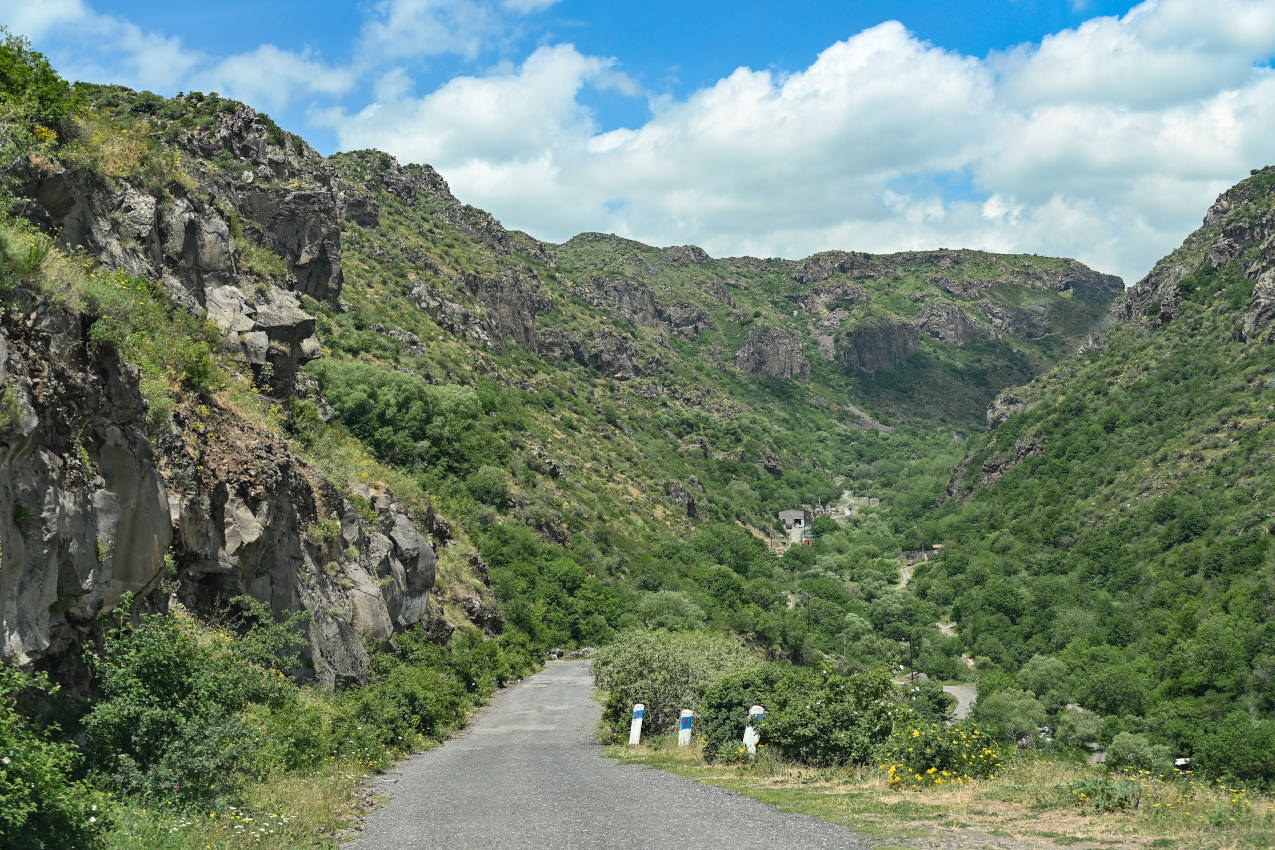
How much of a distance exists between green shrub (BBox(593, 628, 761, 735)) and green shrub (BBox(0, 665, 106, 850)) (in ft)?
50.6

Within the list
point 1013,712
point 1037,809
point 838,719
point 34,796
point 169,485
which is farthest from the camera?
point 1013,712

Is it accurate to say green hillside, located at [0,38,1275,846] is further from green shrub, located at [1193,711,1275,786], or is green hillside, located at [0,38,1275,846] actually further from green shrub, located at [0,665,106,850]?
green shrub, located at [1193,711,1275,786]

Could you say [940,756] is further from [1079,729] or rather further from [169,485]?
[1079,729]

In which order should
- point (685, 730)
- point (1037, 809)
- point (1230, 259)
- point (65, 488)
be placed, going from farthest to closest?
point (1230, 259), point (685, 730), point (1037, 809), point (65, 488)

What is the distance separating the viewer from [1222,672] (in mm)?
69625

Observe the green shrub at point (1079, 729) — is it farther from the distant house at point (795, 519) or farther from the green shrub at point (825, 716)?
the distant house at point (795, 519)

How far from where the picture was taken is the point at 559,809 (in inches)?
480

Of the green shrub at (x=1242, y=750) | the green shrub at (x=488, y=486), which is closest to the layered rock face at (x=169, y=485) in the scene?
the green shrub at (x=488, y=486)

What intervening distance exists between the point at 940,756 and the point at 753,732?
4040mm

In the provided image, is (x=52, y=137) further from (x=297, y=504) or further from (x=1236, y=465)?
(x=1236, y=465)

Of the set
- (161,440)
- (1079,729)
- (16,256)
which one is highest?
(16,256)

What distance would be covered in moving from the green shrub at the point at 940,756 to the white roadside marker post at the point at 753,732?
2.81m

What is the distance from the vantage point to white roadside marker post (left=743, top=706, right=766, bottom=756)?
16.7 metres

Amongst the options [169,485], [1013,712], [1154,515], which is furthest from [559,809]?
[1154,515]
